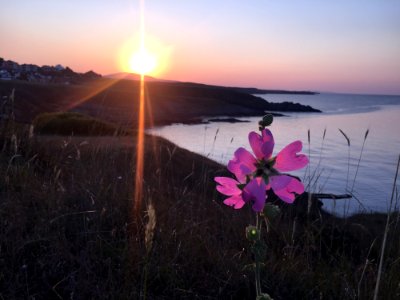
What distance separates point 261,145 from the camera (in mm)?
1235

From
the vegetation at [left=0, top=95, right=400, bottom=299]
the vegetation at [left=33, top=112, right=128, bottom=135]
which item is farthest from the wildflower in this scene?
the vegetation at [left=33, top=112, right=128, bottom=135]

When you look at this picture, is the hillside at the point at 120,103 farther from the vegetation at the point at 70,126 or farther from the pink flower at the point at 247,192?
the pink flower at the point at 247,192

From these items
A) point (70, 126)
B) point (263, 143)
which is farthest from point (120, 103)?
point (263, 143)

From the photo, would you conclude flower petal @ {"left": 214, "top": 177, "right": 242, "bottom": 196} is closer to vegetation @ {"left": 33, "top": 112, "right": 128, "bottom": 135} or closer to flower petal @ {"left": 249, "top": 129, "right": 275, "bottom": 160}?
flower petal @ {"left": 249, "top": 129, "right": 275, "bottom": 160}

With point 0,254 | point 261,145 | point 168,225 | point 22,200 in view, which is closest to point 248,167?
point 261,145

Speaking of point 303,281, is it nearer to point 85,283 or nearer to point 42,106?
point 85,283

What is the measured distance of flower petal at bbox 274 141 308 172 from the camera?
117 centimetres

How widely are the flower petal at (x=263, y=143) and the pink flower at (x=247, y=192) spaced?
3.9 inches

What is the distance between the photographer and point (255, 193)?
1.06 meters

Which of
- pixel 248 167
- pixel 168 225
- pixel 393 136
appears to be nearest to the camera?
pixel 248 167

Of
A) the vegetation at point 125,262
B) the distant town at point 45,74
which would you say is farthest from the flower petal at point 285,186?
the distant town at point 45,74

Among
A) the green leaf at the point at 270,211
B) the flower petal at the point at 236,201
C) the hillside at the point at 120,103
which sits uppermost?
the flower petal at the point at 236,201

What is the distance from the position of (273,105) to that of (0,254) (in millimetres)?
80102

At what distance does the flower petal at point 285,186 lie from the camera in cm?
113
